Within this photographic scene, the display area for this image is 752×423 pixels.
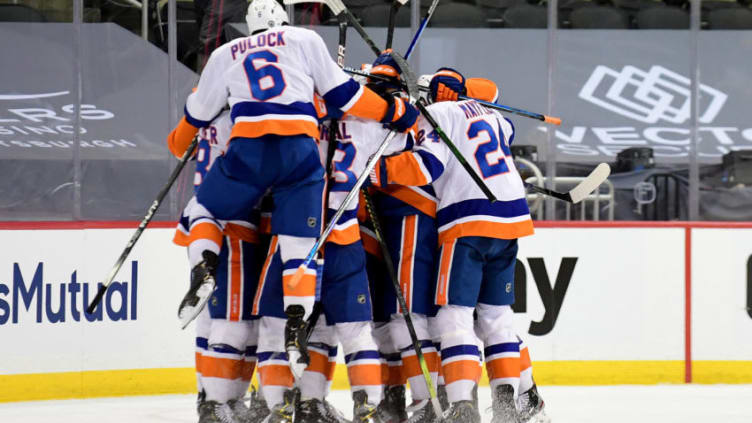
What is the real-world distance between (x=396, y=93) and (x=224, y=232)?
2.68ft

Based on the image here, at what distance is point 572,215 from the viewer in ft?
18.4

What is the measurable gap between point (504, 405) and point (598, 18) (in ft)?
9.30

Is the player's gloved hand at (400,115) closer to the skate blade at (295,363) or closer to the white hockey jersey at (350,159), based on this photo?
the white hockey jersey at (350,159)

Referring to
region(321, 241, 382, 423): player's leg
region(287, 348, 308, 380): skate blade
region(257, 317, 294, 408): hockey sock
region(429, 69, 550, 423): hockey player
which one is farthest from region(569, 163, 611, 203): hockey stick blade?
region(287, 348, 308, 380): skate blade

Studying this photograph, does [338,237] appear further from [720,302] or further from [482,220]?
[720,302]

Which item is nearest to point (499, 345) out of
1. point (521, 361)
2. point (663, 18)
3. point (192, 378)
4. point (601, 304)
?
point (521, 361)

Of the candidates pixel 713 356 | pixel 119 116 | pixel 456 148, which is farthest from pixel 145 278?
pixel 713 356

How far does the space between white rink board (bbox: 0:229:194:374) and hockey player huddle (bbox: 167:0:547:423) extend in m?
1.15

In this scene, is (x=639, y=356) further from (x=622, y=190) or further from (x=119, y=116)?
(x=119, y=116)

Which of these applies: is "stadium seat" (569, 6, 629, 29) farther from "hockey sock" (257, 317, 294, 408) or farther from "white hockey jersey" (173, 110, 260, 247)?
"hockey sock" (257, 317, 294, 408)

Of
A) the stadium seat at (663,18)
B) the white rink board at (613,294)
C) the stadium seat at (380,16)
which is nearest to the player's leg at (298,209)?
the white rink board at (613,294)

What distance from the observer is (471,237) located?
12.2 feet

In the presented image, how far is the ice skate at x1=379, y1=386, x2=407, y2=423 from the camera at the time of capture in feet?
12.7

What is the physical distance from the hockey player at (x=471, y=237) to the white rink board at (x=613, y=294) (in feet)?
4.40
